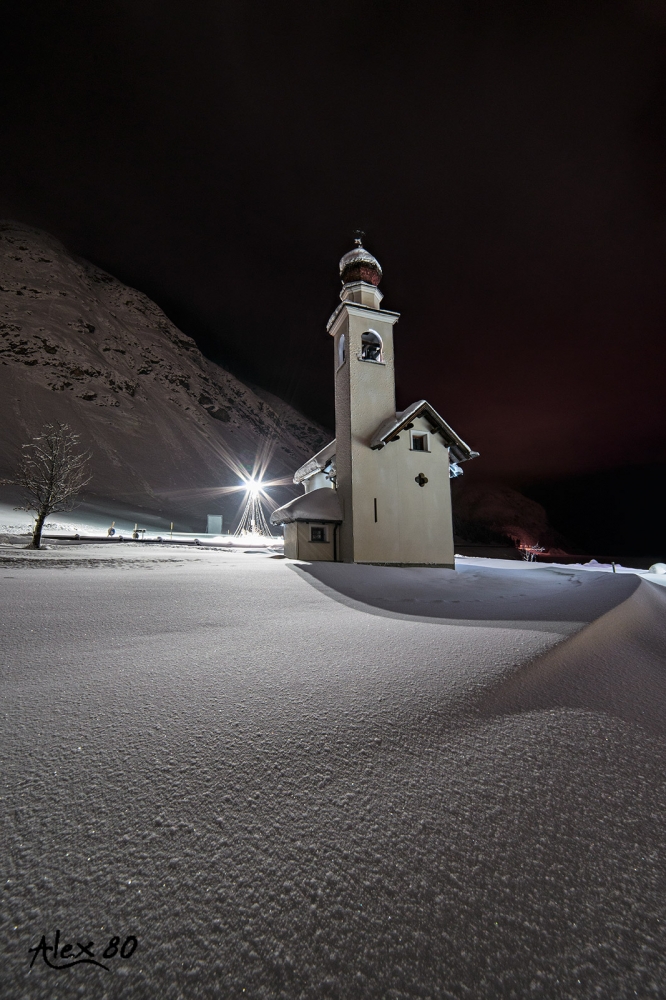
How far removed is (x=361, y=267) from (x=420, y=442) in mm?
8148

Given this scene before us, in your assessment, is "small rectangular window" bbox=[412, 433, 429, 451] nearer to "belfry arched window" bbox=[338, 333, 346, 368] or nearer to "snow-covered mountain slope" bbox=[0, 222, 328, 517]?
"belfry arched window" bbox=[338, 333, 346, 368]

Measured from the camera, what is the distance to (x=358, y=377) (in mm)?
14516

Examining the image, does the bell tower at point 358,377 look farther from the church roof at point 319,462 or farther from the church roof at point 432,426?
the church roof at point 319,462

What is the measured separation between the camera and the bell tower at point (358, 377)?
13703mm

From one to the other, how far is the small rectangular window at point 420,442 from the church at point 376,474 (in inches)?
1.6

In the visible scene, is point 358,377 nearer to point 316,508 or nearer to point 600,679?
point 316,508

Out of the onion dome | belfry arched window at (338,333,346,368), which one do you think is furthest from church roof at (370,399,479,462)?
the onion dome

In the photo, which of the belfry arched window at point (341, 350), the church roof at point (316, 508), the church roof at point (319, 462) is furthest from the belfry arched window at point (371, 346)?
the church roof at point (316, 508)

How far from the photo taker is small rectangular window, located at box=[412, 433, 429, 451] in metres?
14.7

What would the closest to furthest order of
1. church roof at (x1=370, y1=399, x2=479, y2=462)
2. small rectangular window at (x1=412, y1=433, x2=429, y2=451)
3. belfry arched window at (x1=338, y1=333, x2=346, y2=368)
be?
church roof at (x1=370, y1=399, x2=479, y2=462) < small rectangular window at (x1=412, y1=433, x2=429, y2=451) < belfry arched window at (x1=338, y1=333, x2=346, y2=368)

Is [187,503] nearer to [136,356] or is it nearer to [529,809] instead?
[136,356]

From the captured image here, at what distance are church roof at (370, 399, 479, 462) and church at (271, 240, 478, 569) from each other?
4 centimetres

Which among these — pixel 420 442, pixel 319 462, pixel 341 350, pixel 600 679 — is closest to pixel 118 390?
pixel 319 462

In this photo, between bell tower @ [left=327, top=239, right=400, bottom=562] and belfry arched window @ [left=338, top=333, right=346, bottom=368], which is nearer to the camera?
bell tower @ [left=327, top=239, right=400, bottom=562]
